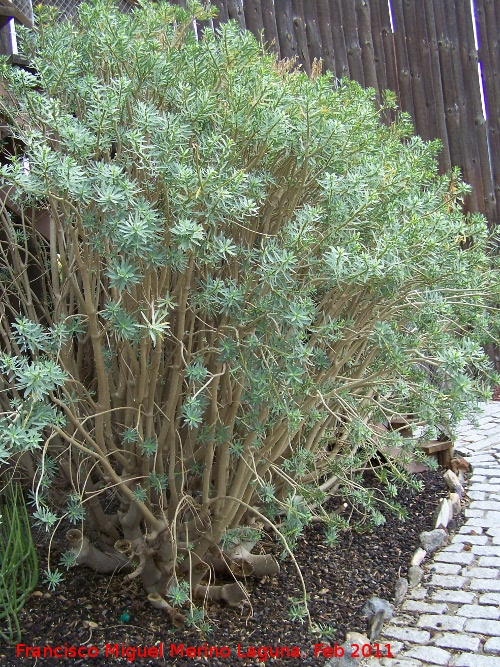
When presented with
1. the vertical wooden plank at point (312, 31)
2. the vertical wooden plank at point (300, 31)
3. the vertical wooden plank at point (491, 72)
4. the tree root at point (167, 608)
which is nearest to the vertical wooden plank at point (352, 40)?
the vertical wooden plank at point (312, 31)

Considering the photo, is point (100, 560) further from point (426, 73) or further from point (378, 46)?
point (426, 73)

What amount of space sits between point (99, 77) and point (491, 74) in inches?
242

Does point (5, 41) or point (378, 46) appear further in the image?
point (378, 46)

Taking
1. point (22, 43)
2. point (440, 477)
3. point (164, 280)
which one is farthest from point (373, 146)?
point (440, 477)

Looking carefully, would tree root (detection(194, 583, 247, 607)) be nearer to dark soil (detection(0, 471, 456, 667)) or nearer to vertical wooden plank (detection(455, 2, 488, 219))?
dark soil (detection(0, 471, 456, 667))

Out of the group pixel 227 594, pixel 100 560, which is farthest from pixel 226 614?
pixel 100 560

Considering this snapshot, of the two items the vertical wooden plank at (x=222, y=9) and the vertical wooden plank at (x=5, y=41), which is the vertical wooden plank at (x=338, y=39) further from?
the vertical wooden plank at (x=5, y=41)

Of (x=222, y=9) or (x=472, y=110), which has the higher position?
(x=222, y=9)

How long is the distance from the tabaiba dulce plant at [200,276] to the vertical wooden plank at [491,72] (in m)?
4.70

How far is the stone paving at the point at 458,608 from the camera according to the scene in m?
2.75

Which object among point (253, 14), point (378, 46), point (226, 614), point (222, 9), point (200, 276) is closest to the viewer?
point (200, 276)

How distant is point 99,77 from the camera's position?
268cm

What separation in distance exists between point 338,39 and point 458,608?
4860 millimetres

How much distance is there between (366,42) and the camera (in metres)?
6.29
